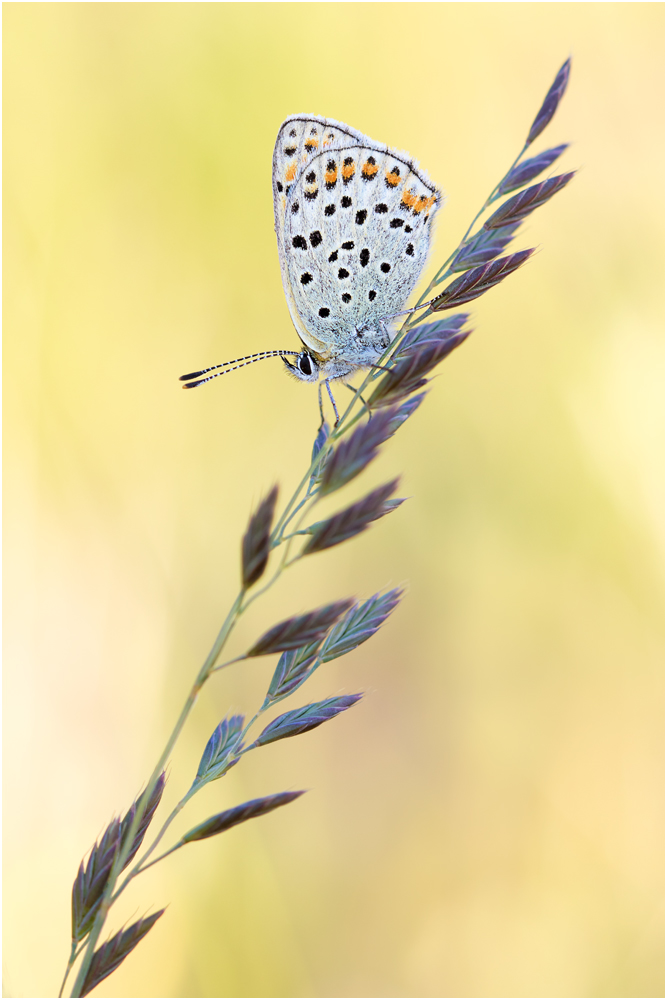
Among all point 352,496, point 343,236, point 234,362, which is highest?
point 343,236

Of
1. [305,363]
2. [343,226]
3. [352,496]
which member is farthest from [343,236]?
[352,496]

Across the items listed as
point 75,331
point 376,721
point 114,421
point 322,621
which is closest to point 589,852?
point 376,721

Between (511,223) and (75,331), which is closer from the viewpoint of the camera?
(511,223)

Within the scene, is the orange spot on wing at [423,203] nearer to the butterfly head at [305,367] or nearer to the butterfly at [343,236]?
the butterfly at [343,236]

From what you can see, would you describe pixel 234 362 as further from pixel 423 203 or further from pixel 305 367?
pixel 423 203

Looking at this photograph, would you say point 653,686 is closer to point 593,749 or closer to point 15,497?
point 593,749

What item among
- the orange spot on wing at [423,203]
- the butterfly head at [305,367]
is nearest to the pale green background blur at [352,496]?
the butterfly head at [305,367]

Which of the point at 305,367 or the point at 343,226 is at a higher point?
the point at 343,226
